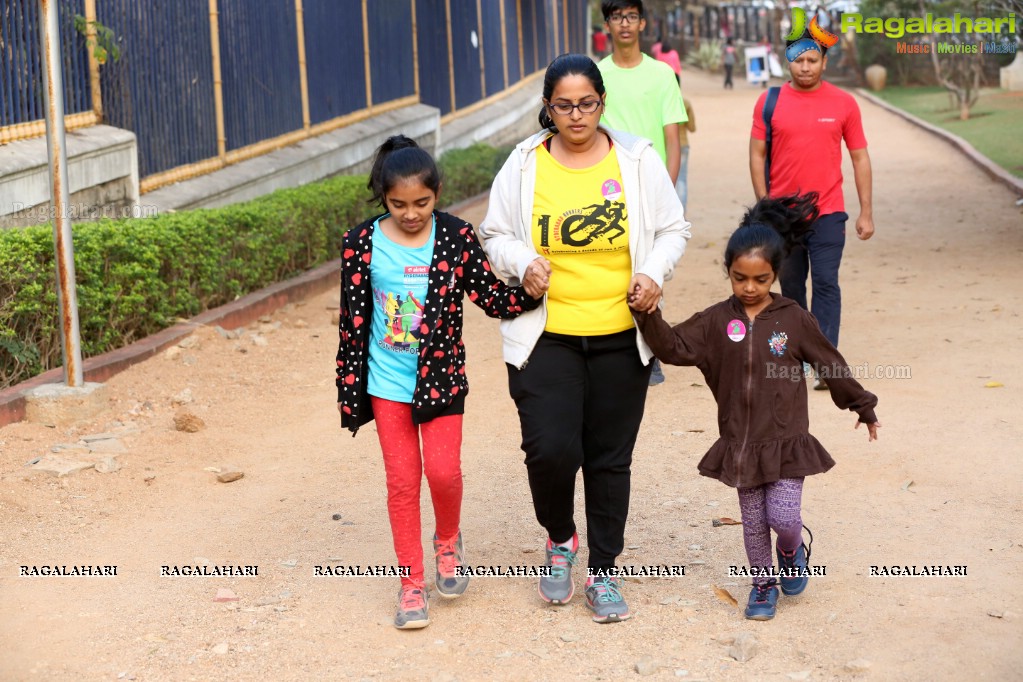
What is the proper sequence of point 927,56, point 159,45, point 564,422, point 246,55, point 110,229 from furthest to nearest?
point 927,56 → point 246,55 → point 159,45 → point 110,229 → point 564,422

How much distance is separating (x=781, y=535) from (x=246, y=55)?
29.8 feet

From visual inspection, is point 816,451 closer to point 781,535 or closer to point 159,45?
point 781,535

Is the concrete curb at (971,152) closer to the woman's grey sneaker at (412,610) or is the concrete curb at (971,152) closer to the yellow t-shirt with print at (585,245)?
the yellow t-shirt with print at (585,245)

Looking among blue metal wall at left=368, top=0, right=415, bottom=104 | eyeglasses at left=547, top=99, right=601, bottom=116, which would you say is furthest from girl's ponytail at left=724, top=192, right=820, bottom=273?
blue metal wall at left=368, top=0, right=415, bottom=104

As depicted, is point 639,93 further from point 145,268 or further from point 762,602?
point 762,602

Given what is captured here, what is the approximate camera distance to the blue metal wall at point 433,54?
732 inches

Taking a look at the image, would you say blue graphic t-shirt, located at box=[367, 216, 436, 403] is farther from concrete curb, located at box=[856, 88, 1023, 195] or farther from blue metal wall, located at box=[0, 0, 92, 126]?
concrete curb, located at box=[856, 88, 1023, 195]

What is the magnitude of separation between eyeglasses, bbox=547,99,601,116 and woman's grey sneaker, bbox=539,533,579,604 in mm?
1391

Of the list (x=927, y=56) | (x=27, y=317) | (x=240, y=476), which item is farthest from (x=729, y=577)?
(x=927, y=56)

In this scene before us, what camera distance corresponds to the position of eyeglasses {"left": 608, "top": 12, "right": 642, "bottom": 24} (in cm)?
680

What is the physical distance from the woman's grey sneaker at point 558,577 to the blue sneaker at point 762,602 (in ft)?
1.92

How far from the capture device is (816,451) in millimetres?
4191

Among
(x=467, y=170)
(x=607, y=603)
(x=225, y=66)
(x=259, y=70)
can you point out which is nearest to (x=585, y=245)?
(x=607, y=603)

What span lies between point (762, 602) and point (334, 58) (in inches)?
448
